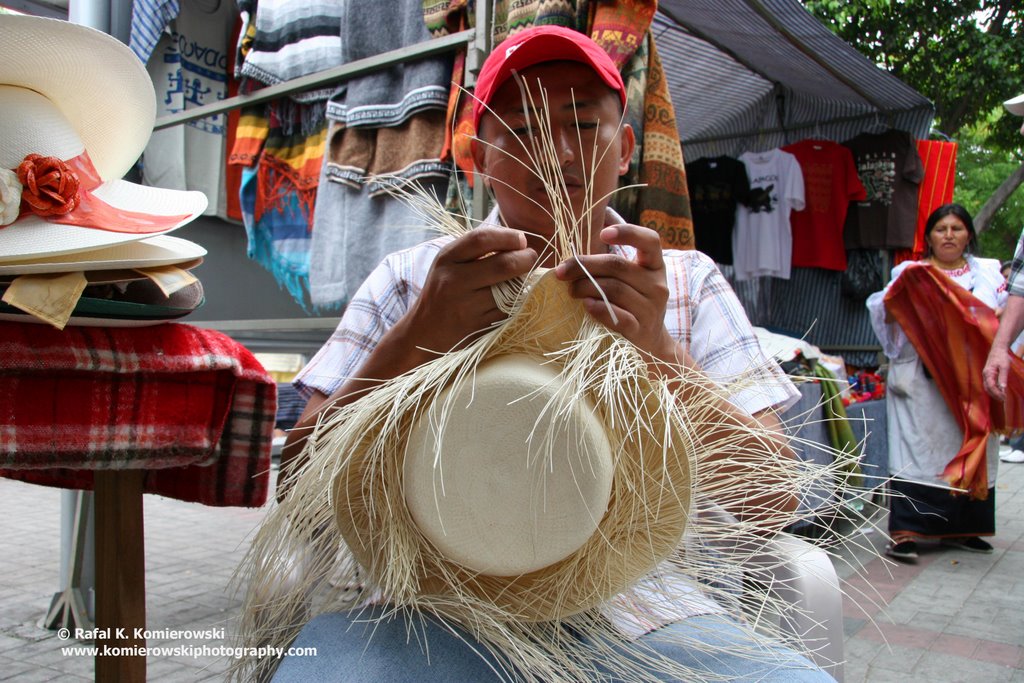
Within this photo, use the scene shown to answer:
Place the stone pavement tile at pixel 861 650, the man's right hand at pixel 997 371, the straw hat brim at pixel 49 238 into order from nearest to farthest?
the straw hat brim at pixel 49 238, the stone pavement tile at pixel 861 650, the man's right hand at pixel 997 371

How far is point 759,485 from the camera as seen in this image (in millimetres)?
990

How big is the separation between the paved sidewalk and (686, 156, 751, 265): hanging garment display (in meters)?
1.97

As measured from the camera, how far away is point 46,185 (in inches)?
41.9

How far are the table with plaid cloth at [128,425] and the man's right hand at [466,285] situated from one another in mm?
477

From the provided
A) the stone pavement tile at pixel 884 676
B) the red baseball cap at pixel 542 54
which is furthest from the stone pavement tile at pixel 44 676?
the stone pavement tile at pixel 884 676

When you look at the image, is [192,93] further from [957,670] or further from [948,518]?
[948,518]

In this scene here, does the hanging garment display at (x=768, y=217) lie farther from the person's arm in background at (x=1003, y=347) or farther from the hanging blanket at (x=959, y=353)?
the person's arm in background at (x=1003, y=347)

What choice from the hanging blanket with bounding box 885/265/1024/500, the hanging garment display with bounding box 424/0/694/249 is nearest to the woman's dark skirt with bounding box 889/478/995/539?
the hanging blanket with bounding box 885/265/1024/500

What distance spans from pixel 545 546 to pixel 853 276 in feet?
14.9

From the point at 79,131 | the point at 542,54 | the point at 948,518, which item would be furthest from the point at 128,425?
the point at 948,518

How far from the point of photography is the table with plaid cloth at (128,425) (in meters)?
1.07

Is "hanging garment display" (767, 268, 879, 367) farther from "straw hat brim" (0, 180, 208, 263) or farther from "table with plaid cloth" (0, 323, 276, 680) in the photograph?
"straw hat brim" (0, 180, 208, 263)

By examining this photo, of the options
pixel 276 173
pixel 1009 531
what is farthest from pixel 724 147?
pixel 276 173

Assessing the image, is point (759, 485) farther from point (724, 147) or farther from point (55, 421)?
point (724, 147)
